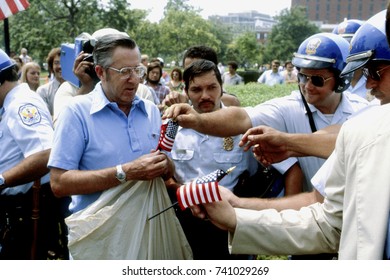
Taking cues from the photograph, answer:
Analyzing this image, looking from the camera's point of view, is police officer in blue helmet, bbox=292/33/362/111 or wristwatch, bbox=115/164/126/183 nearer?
wristwatch, bbox=115/164/126/183

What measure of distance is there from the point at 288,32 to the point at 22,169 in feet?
288

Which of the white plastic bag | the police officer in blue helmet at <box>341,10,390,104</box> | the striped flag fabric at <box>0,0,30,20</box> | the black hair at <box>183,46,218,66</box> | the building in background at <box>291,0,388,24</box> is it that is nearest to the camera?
the police officer in blue helmet at <box>341,10,390,104</box>

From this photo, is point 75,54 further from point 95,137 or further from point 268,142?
point 268,142

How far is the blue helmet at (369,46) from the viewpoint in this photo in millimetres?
2320

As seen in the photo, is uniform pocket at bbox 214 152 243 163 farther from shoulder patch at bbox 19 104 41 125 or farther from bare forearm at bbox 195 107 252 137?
shoulder patch at bbox 19 104 41 125

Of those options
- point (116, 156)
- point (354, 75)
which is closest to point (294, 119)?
point (116, 156)

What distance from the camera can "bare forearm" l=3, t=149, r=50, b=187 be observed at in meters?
3.23

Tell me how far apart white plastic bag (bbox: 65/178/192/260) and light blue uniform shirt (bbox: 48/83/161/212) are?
0.16 metres

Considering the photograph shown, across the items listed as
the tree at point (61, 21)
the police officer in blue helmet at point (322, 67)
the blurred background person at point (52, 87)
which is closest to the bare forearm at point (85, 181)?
the police officer in blue helmet at point (322, 67)

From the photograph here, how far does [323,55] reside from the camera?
3061 mm

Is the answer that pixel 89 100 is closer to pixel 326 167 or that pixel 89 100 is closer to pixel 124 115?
pixel 124 115

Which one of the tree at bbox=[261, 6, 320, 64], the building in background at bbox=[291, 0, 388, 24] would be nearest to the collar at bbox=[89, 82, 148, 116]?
the tree at bbox=[261, 6, 320, 64]
